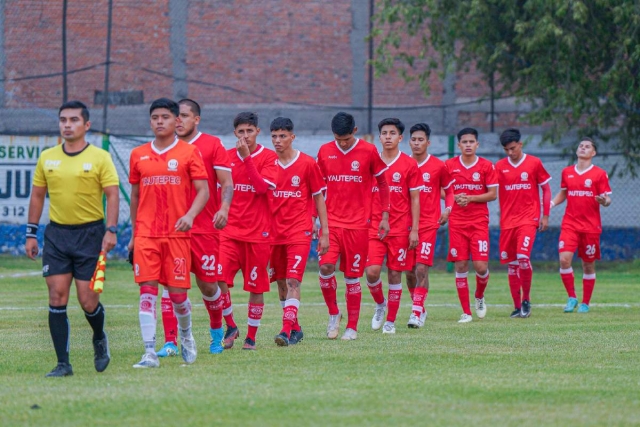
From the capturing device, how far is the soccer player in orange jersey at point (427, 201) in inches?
515

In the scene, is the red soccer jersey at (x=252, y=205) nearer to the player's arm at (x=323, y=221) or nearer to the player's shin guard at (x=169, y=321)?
the player's arm at (x=323, y=221)

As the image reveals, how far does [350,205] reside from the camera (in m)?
11.3

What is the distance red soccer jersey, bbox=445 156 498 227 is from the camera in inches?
560

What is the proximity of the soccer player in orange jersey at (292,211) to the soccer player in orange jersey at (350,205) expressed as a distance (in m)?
0.47

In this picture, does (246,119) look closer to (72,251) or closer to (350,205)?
(350,205)

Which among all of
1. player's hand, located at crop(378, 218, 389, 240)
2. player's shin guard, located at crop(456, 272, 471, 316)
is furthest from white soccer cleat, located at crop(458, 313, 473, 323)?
player's hand, located at crop(378, 218, 389, 240)

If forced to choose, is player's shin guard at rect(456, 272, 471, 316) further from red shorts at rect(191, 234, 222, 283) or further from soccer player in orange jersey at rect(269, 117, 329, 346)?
red shorts at rect(191, 234, 222, 283)

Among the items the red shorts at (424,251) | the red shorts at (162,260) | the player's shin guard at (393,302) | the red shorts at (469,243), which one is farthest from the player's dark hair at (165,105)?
the red shorts at (469,243)

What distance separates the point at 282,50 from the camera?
29.7 m

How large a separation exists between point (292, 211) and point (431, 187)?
3.17 meters

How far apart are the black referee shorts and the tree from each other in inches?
566

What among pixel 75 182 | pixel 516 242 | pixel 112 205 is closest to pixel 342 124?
pixel 112 205

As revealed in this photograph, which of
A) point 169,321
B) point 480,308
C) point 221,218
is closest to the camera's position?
point 221,218

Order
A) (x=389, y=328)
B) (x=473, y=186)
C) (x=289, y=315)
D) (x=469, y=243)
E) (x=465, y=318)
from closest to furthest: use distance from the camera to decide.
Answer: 1. (x=289, y=315)
2. (x=389, y=328)
3. (x=465, y=318)
4. (x=469, y=243)
5. (x=473, y=186)
